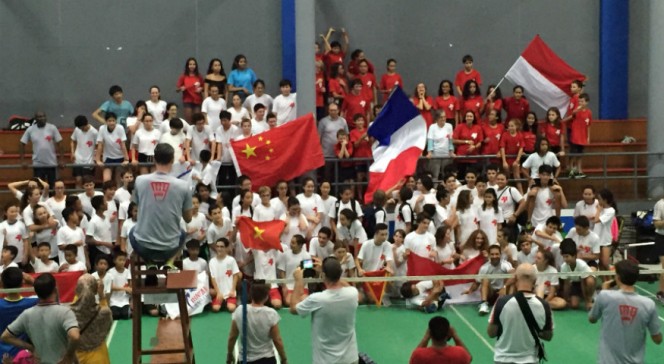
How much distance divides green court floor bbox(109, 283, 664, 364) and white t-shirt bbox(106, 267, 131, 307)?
1.22ft

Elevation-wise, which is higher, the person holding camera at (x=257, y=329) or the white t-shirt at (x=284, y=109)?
the white t-shirt at (x=284, y=109)

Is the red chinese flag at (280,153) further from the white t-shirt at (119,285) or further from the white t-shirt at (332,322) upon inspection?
the white t-shirt at (332,322)

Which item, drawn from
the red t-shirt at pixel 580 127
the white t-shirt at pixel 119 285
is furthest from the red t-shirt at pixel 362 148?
the white t-shirt at pixel 119 285

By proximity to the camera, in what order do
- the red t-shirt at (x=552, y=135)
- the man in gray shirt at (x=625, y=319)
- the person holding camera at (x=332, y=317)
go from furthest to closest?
the red t-shirt at (x=552, y=135), the person holding camera at (x=332, y=317), the man in gray shirt at (x=625, y=319)

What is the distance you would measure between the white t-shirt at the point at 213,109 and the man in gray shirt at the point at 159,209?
12269 millimetres

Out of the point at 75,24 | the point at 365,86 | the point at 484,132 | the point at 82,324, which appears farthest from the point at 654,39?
the point at 82,324

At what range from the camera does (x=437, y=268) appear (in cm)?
2019

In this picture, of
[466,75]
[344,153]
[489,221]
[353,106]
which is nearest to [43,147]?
[344,153]

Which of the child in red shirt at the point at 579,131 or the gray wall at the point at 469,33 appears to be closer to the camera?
the child in red shirt at the point at 579,131

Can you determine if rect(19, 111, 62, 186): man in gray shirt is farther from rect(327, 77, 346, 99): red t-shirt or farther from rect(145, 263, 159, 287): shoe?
→ rect(145, 263, 159, 287): shoe

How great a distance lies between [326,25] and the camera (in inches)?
1159

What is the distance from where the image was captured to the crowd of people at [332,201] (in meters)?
20.2

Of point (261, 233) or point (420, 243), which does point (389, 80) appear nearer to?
point (420, 243)

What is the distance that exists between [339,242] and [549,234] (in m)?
3.72
